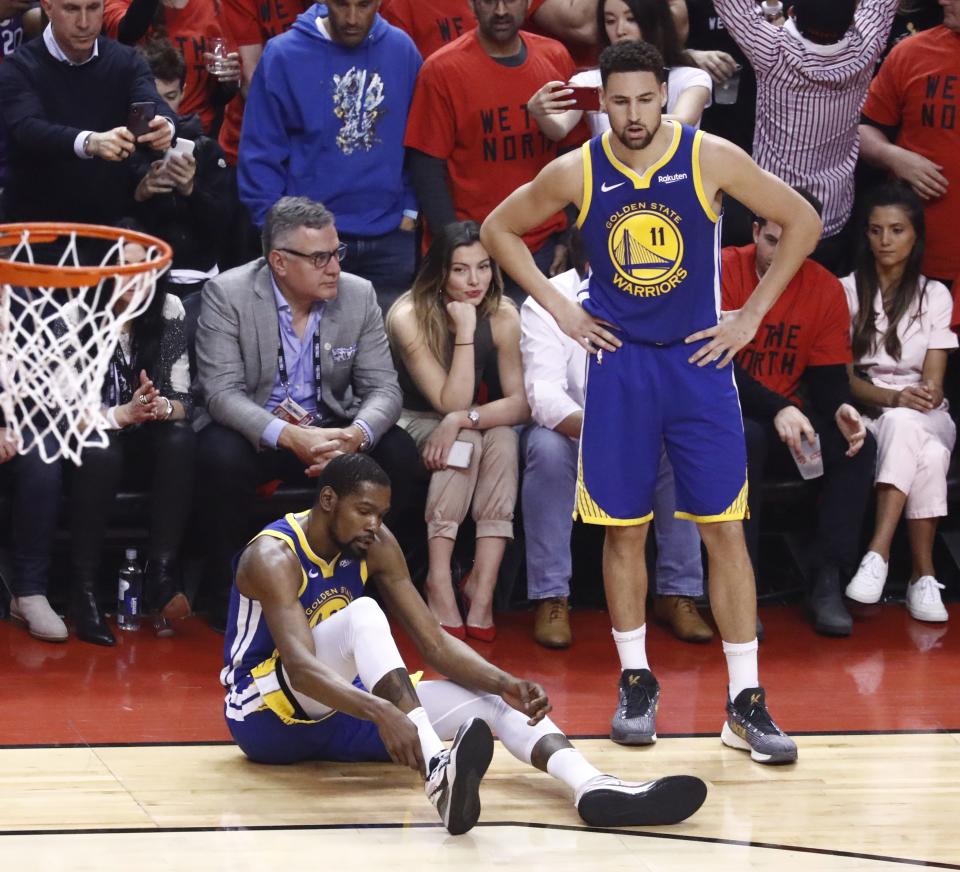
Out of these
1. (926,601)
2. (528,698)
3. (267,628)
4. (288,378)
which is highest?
(288,378)

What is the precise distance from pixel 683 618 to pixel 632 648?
965mm

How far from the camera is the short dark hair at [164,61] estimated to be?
21.1 ft

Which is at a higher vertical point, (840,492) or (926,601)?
(840,492)

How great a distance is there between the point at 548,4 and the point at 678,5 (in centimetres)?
62

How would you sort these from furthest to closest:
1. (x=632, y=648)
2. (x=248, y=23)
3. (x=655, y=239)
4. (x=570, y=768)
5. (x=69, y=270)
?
(x=248, y=23) → (x=632, y=648) → (x=655, y=239) → (x=570, y=768) → (x=69, y=270)

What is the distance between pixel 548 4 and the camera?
6.96 meters

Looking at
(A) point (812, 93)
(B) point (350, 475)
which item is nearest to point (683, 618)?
(B) point (350, 475)

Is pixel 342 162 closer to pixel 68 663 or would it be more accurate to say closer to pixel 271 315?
pixel 271 315

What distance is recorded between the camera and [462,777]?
4.05 m

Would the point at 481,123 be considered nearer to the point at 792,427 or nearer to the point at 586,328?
the point at 792,427

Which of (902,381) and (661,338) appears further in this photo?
(902,381)

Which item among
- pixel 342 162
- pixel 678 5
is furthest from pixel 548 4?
pixel 342 162

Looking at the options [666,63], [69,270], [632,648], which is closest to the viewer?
[69,270]

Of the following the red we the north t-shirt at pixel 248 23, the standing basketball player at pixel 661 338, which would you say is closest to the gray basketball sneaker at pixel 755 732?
the standing basketball player at pixel 661 338
